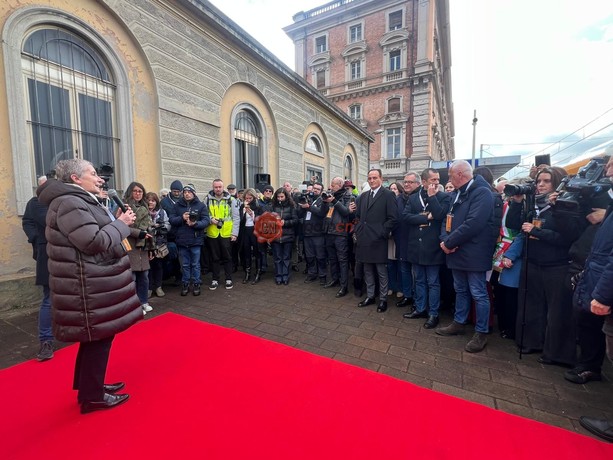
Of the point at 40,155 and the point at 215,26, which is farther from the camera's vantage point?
the point at 215,26

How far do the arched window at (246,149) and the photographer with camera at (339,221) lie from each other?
14.4 ft

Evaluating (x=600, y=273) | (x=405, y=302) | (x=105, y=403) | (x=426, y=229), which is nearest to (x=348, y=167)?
(x=405, y=302)

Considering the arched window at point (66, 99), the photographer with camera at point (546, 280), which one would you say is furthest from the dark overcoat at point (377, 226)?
the arched window at point (66, 99)

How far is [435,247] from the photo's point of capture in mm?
3982

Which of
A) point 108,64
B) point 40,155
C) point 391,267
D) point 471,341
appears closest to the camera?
point 471,341

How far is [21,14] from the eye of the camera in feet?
14.4

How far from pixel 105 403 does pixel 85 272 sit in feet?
3.47

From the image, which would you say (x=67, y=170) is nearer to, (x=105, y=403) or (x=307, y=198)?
(x=105, y=403)

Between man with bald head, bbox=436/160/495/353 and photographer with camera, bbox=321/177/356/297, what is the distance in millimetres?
1966

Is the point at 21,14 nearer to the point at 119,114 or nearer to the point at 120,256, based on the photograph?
the point at 119,114

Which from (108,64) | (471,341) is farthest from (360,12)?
(471,341)

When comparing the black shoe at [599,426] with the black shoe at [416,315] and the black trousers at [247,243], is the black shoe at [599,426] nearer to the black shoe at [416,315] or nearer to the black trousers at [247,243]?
the black shoe at [416,315]

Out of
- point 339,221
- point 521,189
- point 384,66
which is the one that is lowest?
point 339,221

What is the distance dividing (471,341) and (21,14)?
7524mm
